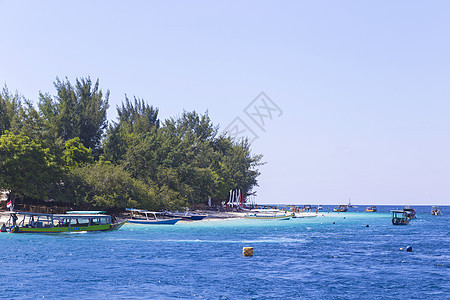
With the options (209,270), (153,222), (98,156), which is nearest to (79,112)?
(98,156)

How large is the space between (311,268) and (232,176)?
113m

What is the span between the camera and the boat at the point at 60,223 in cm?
5606

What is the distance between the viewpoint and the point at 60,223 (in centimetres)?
5941

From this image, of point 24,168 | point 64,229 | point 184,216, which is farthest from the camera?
point 184,216

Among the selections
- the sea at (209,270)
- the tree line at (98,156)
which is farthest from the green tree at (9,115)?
the sea at (209,270)

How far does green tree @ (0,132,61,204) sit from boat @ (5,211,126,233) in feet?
26.5

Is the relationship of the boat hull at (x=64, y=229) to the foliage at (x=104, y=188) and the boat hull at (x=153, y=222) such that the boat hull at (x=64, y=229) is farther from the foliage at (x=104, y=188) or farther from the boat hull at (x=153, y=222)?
the foliage at (x=104, y=188)

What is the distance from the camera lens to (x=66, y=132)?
314ft

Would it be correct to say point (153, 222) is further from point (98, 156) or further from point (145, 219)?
point (98, 156)

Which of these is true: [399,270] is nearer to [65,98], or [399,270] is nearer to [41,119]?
[41,119]

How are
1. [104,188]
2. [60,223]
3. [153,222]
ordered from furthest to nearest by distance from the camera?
1. [153,222]
2. [104,188]
3. [60,223]

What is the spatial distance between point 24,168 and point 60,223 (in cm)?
1423

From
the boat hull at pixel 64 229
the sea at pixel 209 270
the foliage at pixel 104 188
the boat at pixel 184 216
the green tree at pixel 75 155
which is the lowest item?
the sea at pixel 209 270

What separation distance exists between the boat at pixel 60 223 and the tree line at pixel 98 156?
11.2m
